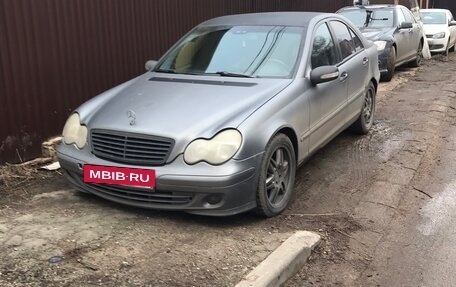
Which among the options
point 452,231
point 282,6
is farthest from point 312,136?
point 282,6

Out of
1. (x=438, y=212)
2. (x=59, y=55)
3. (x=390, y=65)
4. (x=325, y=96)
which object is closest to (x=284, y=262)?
(x=438, y=212)

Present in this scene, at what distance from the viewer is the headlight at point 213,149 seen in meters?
3.89

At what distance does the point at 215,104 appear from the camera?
4.28m

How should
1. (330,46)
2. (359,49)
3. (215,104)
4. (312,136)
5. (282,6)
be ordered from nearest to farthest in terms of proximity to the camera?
(215,104) < (312,136) < (330,46) < (359,49) < (282,6)

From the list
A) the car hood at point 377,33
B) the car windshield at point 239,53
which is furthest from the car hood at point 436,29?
the car windshield at point 239,53

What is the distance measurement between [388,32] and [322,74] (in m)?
6.96

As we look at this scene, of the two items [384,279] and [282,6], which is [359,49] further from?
[282,6]

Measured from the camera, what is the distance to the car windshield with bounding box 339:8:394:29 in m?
11.7

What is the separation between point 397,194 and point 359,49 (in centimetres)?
217

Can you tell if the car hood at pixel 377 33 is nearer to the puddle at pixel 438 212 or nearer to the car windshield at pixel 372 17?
the car windshield at pixel 372 17

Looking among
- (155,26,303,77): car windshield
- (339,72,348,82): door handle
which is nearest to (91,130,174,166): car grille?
(155,26,303,77): car windshield

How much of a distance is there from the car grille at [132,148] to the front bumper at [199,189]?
0.06 meters

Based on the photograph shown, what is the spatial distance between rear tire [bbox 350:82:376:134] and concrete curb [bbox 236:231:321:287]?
3032 mm

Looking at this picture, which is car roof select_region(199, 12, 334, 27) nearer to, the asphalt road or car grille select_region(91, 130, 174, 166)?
the asphalt road
